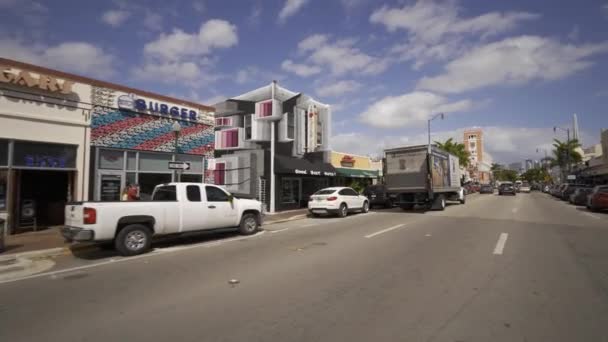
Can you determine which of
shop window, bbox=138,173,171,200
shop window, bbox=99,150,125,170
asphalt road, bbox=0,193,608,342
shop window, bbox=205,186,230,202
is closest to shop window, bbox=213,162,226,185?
shop window, bbox=138,173,171,200

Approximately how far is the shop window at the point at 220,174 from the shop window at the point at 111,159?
7.46m

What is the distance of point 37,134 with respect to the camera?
1161 cm

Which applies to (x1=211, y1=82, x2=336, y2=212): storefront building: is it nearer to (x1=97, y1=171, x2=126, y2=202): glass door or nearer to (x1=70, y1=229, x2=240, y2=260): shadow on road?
(x1=97, y1=171, x2=126, y2=202): glass door

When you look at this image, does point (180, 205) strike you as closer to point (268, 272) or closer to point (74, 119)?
point (268, 272)

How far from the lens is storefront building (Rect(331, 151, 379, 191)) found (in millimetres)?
26395

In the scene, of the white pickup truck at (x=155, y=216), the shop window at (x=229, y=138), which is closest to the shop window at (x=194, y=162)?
the white pickup truck at (x=155, y=216)

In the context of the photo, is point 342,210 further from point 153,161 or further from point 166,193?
point 166,193

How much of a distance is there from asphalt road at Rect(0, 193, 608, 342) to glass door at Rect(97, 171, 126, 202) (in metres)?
5.51

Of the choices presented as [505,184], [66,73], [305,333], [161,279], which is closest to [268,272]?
[161,279]

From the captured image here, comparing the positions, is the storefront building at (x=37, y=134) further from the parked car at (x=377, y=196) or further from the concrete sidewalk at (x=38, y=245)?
the parked car at (x=377, y=196)

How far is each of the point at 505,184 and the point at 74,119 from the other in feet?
157

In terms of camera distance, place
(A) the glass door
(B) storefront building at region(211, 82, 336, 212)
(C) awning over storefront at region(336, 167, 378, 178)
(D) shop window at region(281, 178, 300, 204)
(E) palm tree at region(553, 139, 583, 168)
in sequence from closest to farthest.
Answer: (A) the glass door < (B) storefront building at region(211, 82, 336, 212) < (D) shop window at region(281, 178, 300, 204) < (C) awning over storefront at region(336, 167, 378, 178) < (E) palm tree at region(553, 139, 583, 168)

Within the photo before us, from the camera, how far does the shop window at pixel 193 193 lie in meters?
10.0

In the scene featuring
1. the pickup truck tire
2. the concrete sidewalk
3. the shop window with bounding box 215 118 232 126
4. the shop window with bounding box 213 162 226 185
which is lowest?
the concrete sidewalk
